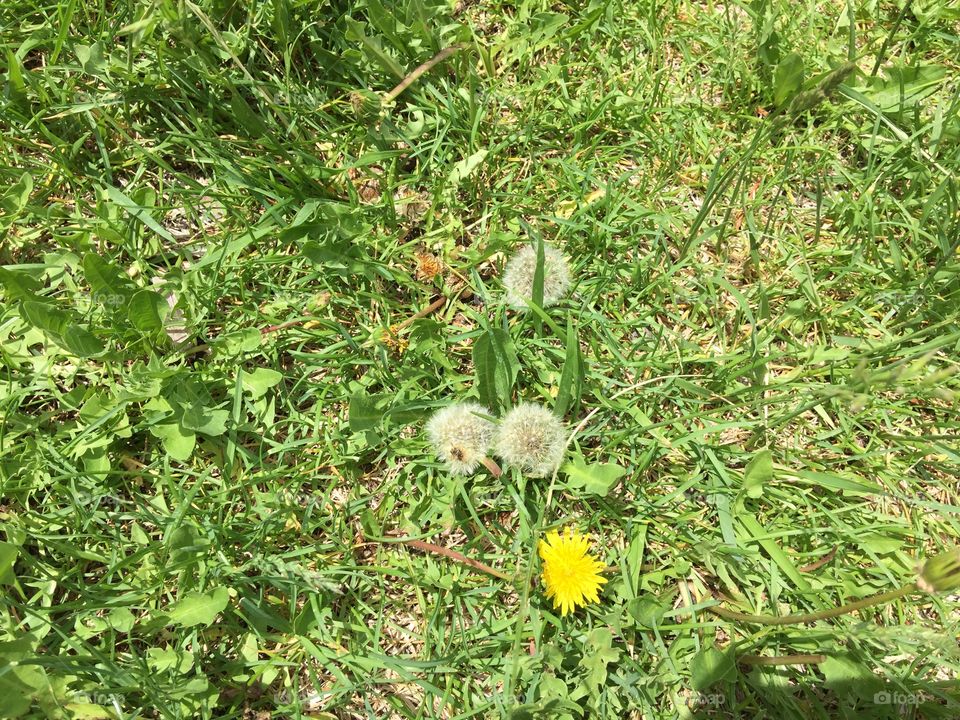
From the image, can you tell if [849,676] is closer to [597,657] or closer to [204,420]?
[597,657]

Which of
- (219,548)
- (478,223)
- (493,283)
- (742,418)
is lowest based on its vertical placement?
(219,548)

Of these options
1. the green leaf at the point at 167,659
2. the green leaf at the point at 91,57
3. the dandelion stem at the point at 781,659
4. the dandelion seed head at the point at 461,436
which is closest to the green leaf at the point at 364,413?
the dandelion seed head at the point at 461,436

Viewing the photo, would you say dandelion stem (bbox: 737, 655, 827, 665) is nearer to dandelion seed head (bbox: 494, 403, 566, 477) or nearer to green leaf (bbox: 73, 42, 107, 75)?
dandelion seed head (bbox: 494, 403, 566, 477)

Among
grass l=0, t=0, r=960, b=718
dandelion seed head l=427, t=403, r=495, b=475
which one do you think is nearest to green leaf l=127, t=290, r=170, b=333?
grass l=0, t=0, r=960, b=718

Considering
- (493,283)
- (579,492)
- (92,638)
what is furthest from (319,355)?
(92,638)

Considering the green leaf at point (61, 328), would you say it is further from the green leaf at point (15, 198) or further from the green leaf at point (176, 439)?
the green leaf at point (15, 198)

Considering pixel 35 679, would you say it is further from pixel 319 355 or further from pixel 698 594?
pixel 698 594
